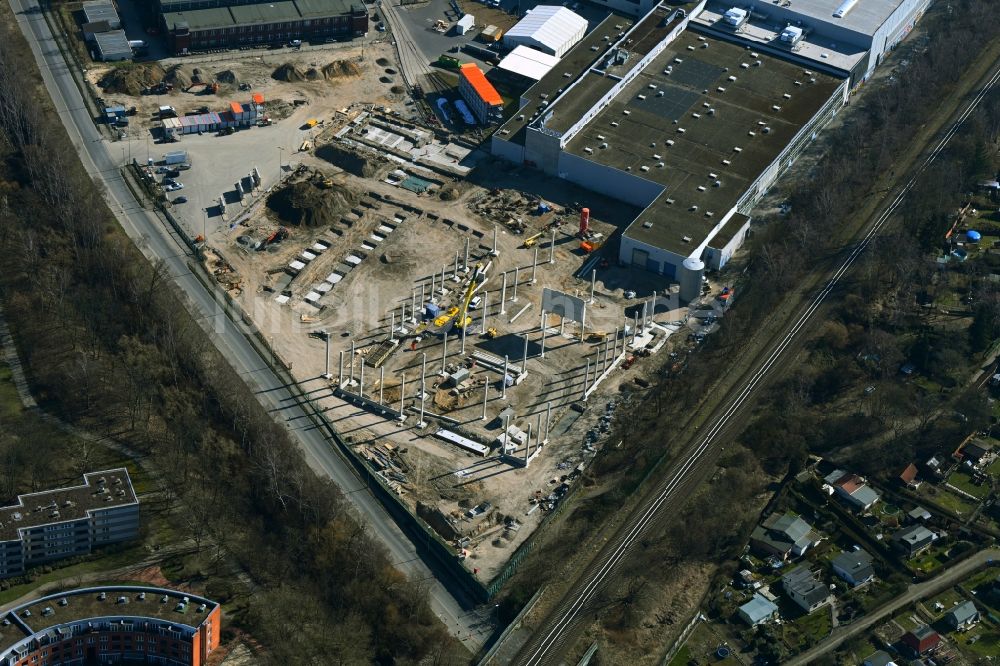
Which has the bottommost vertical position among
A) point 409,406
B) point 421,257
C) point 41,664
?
point 41,664

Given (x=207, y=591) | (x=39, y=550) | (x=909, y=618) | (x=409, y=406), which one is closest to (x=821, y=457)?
(x=909, y=618)

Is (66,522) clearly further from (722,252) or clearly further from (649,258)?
(722,252)

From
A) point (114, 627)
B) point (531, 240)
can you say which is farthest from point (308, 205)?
point (114, 627)

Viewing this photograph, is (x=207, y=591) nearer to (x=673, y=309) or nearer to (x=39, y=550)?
(x=39, y=550)

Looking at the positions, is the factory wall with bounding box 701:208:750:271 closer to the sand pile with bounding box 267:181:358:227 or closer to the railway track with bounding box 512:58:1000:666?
the railway track with bounding box 512:58:1000:666

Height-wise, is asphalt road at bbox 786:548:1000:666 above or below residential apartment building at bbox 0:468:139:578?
above

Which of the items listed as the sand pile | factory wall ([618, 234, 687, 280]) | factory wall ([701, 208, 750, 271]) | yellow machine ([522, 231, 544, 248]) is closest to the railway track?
factory wall ([701, 208, 750, 271])

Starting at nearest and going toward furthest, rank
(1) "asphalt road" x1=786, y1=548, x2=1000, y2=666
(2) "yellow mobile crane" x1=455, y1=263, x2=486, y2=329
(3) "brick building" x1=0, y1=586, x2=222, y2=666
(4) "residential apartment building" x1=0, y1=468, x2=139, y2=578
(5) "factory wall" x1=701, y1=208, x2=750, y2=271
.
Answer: (3) "brick building" x1=0, y1=586, x2=222, y2=666 < (1) "asphalt road" x1=786, y1=548, x2=1000, y2=666 < (4) "residential apartment building" x1=0, y1=468, x2=139, y2=578 < (2) "yellow mobile crane" x1=455, y1=263, x2=486, y2=329 < (5) "factory wall" x1=701, y1=208, x2=750, y2=271
